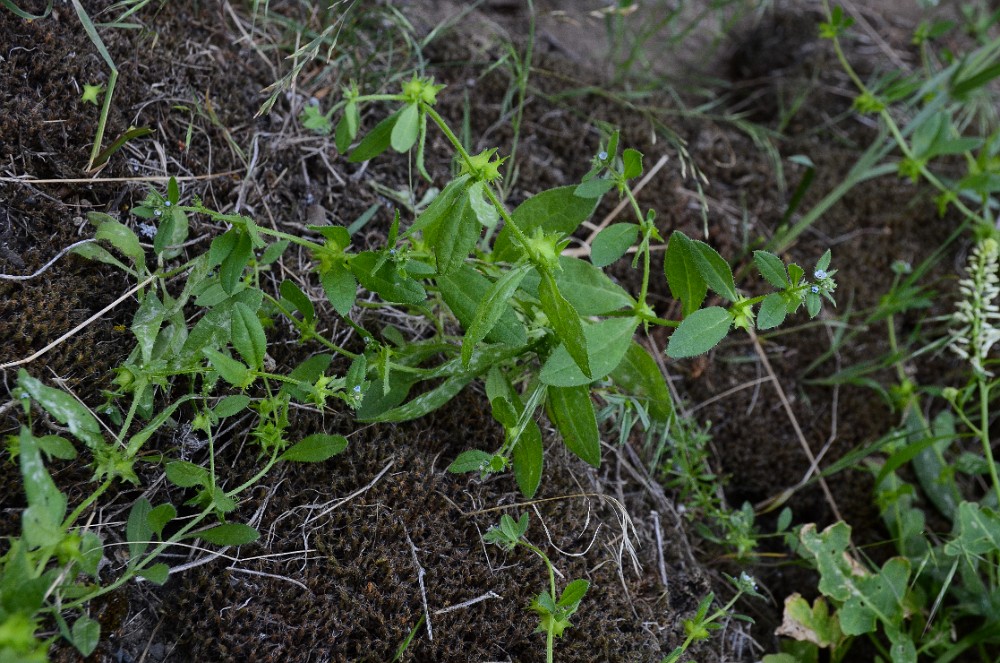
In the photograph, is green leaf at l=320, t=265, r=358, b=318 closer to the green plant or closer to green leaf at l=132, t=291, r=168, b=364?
green leaf at l=132, t=291, r=168, b=364

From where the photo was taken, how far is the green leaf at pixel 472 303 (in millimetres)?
1379

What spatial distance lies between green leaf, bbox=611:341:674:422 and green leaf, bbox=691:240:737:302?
8.7 inches

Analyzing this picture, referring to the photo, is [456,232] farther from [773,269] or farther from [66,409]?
[66,409]

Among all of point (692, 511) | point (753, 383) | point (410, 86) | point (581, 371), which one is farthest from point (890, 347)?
point (410, 86)

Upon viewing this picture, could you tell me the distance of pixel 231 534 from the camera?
4.18 ft

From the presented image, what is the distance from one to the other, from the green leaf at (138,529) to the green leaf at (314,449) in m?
0.23

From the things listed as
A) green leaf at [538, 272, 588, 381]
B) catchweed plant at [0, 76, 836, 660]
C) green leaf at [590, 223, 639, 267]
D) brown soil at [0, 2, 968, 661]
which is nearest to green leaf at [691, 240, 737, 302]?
catchweed plant at [0, 76, 836, 660]

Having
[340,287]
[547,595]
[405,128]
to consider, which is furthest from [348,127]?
[547,595]

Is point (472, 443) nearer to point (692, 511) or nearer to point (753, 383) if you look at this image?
point (692, 511)

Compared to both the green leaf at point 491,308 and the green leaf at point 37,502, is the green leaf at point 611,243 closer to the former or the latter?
the green leaf at point 491,308

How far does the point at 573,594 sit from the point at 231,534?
580 mm

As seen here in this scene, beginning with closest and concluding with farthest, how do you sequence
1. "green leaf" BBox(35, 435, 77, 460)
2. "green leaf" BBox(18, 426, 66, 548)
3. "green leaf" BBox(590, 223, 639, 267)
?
"green leaf" BBox(18, 426, 66, 548) → "green leaf" BBox(35, 435, 77, 460) → "green leaf" BBox(590, 223, 639, 267)

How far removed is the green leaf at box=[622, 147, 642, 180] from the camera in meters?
1.43

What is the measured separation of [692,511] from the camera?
1842 mm
